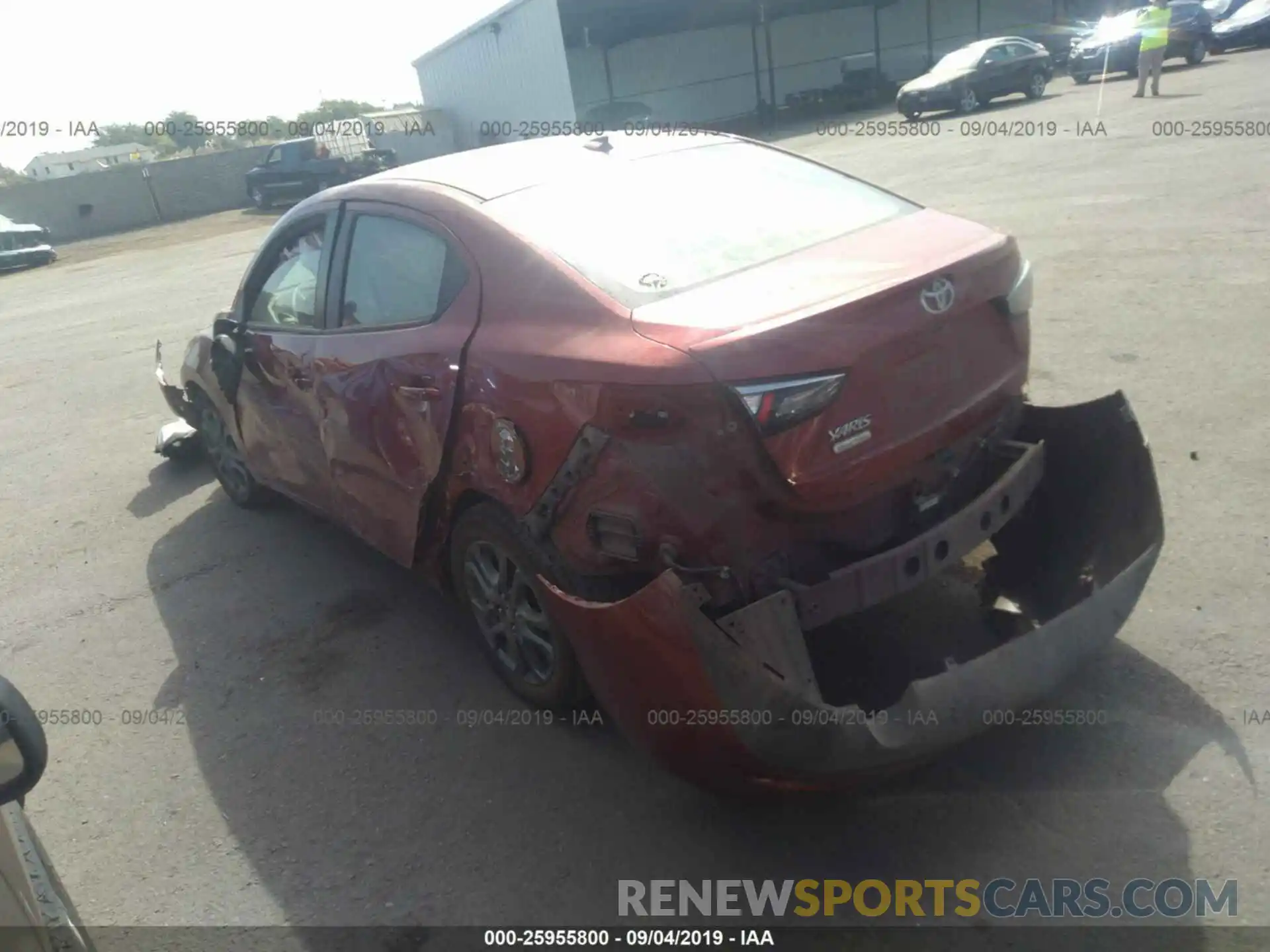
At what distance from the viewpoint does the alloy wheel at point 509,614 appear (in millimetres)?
3361

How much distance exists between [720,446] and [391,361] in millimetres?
1483

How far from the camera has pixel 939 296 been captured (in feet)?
9.56

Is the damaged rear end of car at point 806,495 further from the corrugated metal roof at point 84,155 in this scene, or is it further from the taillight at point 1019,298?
the corrugated metal roof at point 84,155

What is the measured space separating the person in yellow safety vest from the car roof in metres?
17.7

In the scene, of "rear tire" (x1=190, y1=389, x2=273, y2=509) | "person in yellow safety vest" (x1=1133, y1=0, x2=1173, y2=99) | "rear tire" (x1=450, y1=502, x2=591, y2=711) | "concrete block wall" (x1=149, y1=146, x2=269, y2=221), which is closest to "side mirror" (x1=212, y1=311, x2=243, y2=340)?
"rear tire" (x1=190, y1=389, x2=273, y2=509)

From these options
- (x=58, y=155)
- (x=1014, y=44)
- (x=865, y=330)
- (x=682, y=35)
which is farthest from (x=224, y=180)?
(x=865, y=330)

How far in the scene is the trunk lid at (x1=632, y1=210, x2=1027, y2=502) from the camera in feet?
8.61

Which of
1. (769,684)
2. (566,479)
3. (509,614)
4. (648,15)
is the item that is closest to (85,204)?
(648,15)

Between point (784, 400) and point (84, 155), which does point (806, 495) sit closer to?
point (784, 400)

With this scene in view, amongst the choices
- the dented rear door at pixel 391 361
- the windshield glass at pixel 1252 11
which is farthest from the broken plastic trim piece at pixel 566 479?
the windshield glass at pixel 1252 11

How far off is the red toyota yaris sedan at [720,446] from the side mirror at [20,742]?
49.6 inches

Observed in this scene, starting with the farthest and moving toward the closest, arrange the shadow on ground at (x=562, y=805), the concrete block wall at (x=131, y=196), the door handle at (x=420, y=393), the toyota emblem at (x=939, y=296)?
the concrete block wall at (x=131, y=196), the door handle at (x=420, y=393), the toyota emblem at (x=939, y=296), the shadow on ground at (x=562, y=805)

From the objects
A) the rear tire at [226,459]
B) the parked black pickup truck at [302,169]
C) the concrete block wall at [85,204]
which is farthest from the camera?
the concrete block wall at [85,204]

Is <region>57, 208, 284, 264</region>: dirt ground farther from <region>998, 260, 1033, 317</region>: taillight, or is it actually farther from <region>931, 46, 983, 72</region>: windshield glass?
<region>998, 260, 1033, 317</region>: taillight
